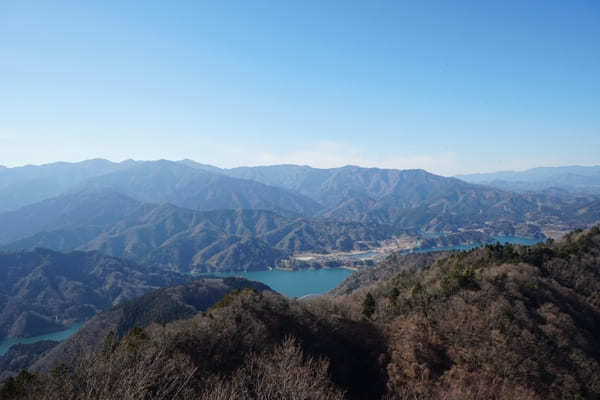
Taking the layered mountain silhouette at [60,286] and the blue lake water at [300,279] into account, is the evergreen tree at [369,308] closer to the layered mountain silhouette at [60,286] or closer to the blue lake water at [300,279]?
the blue lake water at [300,279]

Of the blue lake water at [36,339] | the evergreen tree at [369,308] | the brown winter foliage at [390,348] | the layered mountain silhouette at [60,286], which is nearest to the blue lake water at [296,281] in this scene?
the blue lake water at [36,339]

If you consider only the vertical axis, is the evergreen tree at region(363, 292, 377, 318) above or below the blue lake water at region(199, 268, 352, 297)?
above

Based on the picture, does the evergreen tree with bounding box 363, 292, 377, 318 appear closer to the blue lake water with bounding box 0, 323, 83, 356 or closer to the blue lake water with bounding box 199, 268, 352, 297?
the blue lake water with bounding box 199, 268, 352, 297

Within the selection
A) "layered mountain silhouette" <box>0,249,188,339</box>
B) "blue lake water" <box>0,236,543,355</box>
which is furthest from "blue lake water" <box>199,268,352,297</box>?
"layered mountain silhouette" <box>0,249,188,339</box>

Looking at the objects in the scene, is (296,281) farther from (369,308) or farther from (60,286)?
(369,308)

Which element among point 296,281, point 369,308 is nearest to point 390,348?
point 369,308

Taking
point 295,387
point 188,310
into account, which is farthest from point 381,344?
point 188,310

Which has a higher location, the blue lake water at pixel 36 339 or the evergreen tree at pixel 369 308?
the evergreen tree at pixel 369 308

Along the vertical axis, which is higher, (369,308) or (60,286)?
(369,308)
